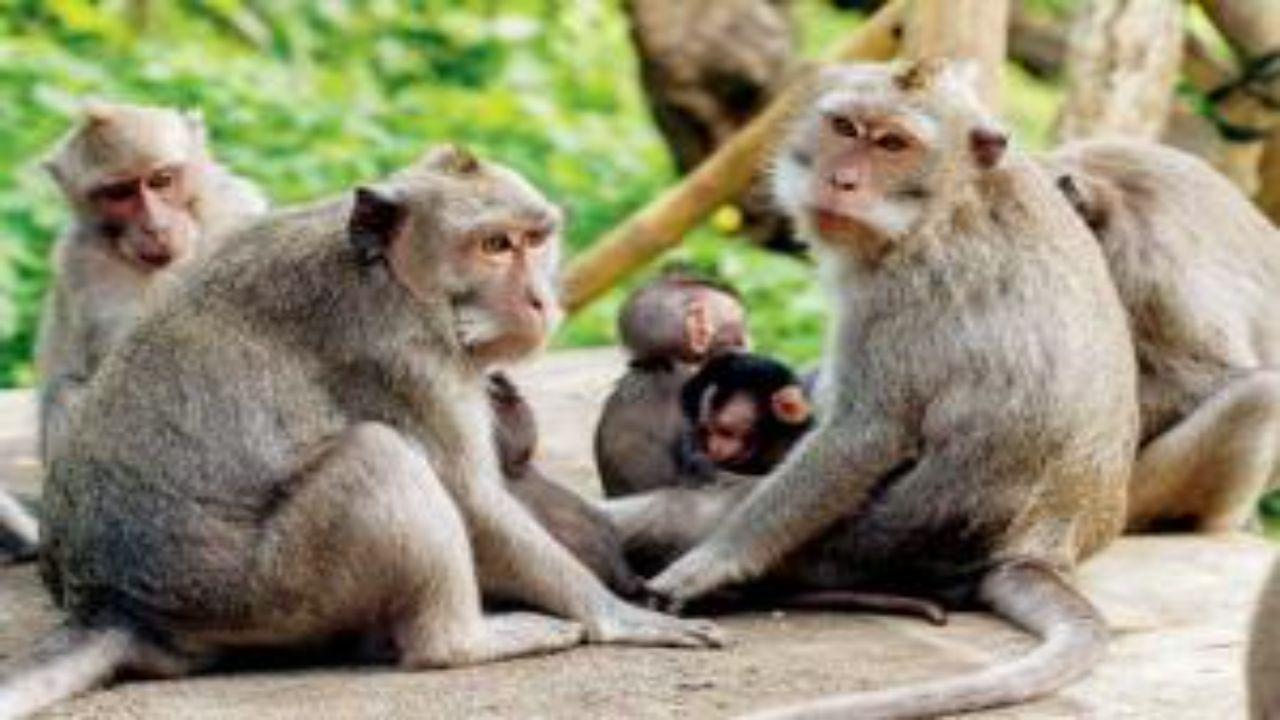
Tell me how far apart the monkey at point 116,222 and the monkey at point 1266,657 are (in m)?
3.95

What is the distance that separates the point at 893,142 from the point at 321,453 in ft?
5.56

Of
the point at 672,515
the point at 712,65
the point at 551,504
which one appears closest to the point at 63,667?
the point at 551,504

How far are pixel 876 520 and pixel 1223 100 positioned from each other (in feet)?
13.2

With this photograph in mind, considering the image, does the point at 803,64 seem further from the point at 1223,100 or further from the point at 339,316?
the point at 339,316

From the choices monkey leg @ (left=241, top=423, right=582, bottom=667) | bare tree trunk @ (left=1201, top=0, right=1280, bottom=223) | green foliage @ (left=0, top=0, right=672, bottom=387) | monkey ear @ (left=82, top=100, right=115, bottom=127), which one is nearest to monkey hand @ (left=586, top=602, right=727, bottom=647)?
monkey leg @ (left=241, top=423, right=582, bottom=667)

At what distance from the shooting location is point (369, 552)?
252 inches

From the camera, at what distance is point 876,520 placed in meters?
7.21

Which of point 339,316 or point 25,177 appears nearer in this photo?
point 339,316

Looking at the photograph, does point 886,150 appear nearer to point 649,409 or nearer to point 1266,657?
point 649,409

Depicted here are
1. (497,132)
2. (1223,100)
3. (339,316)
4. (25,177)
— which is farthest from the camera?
(497,132)

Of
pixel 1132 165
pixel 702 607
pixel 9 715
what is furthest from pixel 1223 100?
pixel 9 715

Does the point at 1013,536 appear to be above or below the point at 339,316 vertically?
below

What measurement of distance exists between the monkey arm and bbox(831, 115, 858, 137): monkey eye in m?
0.73

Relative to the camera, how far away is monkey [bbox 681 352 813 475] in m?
7.45
